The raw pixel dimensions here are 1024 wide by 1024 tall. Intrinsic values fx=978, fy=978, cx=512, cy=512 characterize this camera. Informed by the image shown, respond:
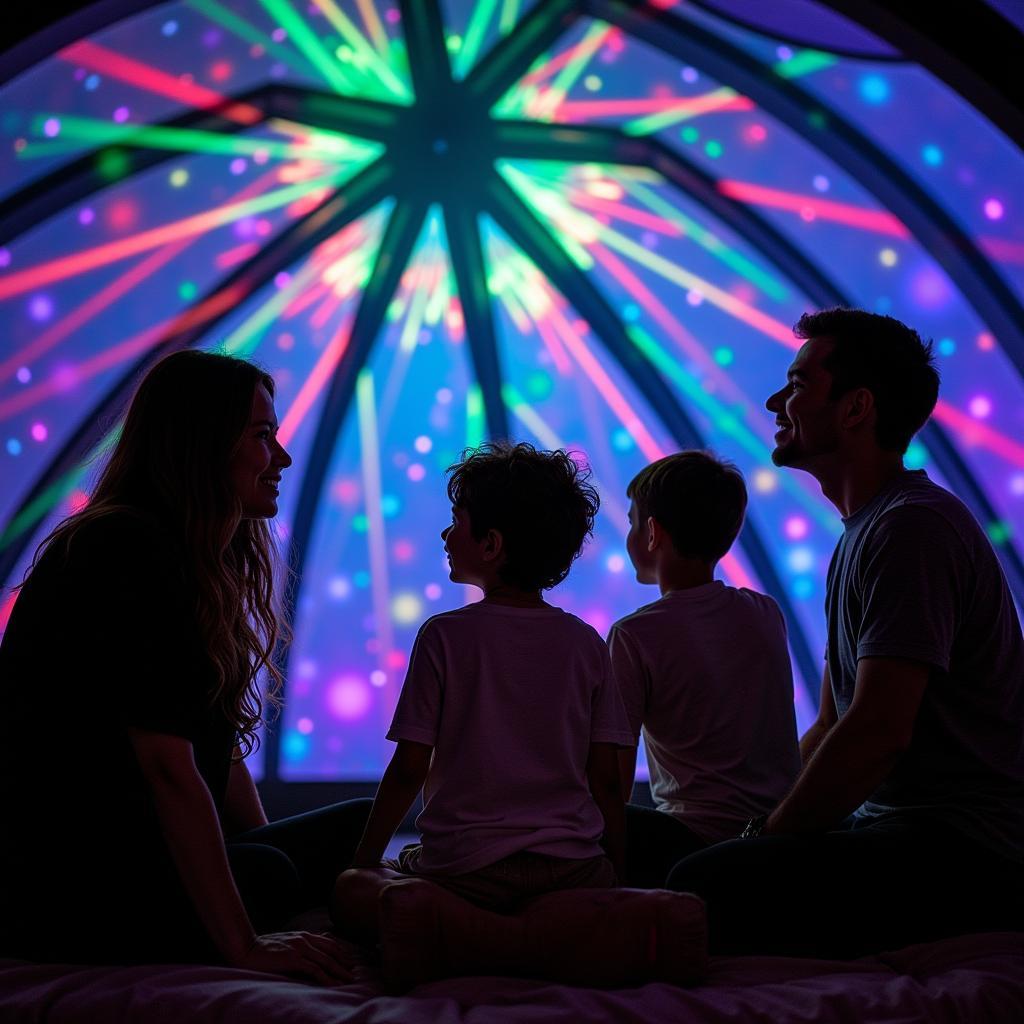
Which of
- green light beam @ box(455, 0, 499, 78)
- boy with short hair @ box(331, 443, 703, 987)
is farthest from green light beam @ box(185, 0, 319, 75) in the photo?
boy with short hair @ box(331, 443, 703, 987)

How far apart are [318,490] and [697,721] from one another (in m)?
4.45

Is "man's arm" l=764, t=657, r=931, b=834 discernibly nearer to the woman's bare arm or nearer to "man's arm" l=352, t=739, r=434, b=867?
"man's arm" l=352, t=739, r=434, b=867

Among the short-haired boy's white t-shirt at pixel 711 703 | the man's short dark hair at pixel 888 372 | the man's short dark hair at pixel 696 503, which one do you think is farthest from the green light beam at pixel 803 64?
the short-haired boy's white t-shirt at pixel 711 703

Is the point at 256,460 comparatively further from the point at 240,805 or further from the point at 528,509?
the point at 240,805

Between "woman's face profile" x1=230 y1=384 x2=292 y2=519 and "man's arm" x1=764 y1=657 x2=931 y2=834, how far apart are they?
1.26 meters

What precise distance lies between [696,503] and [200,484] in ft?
4.42

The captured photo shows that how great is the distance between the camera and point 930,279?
5.21 m

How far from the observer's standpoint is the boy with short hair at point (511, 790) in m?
1.54

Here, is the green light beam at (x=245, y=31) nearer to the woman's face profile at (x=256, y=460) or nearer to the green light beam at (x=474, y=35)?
the green light beam at (x=474, y=35)

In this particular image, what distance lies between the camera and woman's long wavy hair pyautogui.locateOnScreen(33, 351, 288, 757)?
179cm

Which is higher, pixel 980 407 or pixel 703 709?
pixel 980 407

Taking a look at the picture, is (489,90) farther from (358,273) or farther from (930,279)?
(930,279)

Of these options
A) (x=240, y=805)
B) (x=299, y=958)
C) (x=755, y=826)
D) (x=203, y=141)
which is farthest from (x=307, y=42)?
(x=299, y=958)

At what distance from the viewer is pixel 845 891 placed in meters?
1.79
